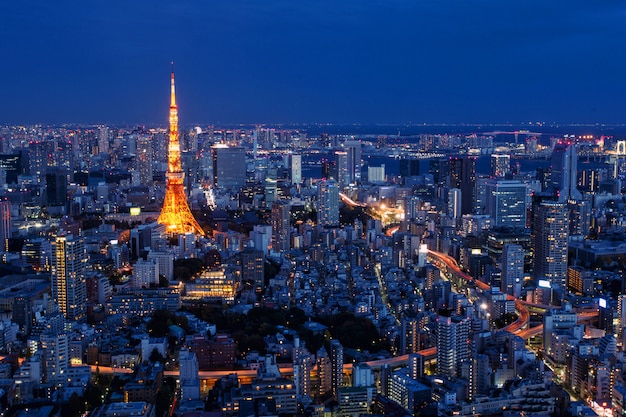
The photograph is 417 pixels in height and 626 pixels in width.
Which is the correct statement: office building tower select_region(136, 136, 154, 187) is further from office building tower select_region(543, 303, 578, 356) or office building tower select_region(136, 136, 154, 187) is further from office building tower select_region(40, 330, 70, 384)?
office building tower select_region(543, 303, 578, 356)

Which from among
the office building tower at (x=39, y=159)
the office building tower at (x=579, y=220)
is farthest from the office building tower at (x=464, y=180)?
the office building tower at (x=39, y=159)

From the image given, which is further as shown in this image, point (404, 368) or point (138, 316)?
point (138, 316)

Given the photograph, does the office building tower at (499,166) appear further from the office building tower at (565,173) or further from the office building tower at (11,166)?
the office building tower at (11,166)

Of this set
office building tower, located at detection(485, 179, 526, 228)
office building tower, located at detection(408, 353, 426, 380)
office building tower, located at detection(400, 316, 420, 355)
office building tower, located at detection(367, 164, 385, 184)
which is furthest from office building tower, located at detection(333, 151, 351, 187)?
office building tower, located at detection(408, 353, 426, 380)

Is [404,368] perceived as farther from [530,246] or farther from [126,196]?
[126,196]

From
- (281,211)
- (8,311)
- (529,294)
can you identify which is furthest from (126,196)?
(529,294)

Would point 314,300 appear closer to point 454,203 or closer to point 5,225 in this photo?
point 5,225
